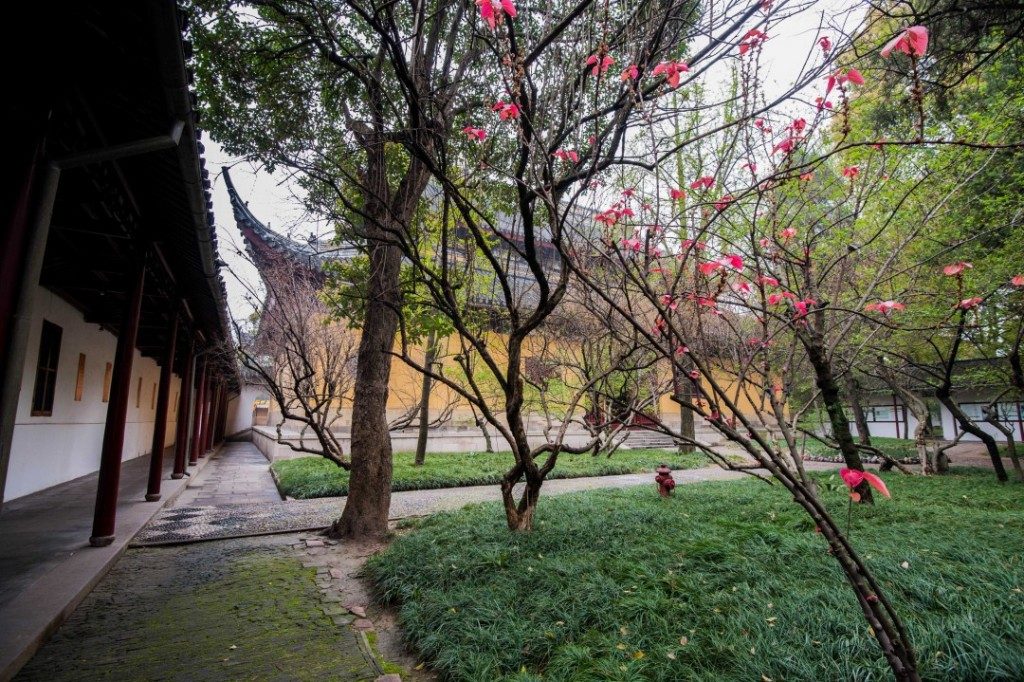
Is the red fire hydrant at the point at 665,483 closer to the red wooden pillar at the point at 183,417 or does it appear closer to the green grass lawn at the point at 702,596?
the green grass lawn at the point at 702,596

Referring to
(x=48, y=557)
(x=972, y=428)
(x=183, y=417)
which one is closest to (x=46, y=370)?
(x=183, y=417)

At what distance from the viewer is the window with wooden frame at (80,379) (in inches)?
320

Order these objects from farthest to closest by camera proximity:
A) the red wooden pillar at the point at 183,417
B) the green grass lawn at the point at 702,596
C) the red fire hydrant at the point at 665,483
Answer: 1. the red wooden pillar at the point at 183,417
2. the red fire hydrant at the point at 665,483
3. the green grass lawn at the point at 702,596

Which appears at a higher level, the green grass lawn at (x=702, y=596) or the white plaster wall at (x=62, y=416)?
the white plaster wall at (x=62, y=416)

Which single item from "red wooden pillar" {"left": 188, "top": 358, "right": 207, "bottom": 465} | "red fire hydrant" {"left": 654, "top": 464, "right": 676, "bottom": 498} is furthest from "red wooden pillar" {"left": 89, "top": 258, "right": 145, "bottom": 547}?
"red wooden pillar" {"left": 188, "top": 358, "right": 207, "bottom": 465}

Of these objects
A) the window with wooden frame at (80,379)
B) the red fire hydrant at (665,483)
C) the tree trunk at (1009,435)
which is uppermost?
the window with wooden frame at (80,379)

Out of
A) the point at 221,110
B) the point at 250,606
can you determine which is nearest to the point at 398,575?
the point at 250,606

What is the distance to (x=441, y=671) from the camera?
265 cm

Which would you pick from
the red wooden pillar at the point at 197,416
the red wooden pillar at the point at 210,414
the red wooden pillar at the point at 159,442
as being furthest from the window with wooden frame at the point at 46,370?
the red wooden pillar at the point at 210,414

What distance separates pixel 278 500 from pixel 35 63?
7061 millimetres

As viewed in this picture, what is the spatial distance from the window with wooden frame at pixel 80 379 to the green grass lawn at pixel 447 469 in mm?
3494

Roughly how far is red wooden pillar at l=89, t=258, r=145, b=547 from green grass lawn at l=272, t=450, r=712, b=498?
3628 millimetres

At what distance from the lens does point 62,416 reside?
763 centimetres

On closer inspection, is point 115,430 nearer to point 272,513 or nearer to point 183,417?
point 272,513
